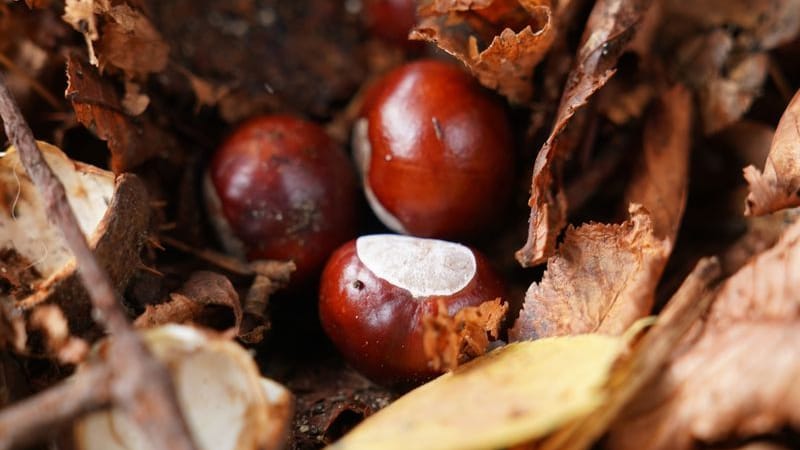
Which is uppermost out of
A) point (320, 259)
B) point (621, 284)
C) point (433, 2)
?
point (433, 2)

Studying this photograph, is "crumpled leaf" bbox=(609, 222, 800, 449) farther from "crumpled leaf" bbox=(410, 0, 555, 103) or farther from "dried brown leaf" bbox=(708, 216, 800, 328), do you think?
"crumpled leaf" bbox=(410, 0, 555, 103)

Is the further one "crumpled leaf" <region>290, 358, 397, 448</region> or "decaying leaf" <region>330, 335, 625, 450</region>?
"crumpled leaf" <region>290, 358, 397, 448</region>

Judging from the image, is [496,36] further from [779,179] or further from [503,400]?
[503,400]

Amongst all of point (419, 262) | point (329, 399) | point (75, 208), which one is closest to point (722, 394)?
point (419, 262)

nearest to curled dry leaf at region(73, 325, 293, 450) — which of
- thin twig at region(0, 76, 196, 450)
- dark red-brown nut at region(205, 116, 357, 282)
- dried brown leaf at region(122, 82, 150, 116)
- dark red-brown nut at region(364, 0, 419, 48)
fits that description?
thin twig at region(0, 76, 196, 450)

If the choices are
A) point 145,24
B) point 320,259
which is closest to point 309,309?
point 320,259

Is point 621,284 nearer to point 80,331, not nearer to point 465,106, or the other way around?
point 465,106

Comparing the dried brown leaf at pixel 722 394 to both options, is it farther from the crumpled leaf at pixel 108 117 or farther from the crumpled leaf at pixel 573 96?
the crumpled leaf at pixel 108 117
